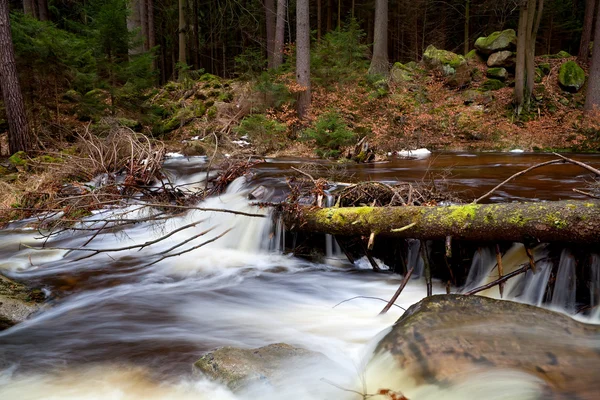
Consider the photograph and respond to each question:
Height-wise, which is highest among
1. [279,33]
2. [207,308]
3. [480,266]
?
[279,33]

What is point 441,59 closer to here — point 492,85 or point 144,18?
point 492,85

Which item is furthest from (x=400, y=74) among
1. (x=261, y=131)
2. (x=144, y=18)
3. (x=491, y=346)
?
(x=491, y=346)

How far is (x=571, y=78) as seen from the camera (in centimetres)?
1672

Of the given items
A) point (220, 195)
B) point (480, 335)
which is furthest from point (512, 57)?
point (480, 335)

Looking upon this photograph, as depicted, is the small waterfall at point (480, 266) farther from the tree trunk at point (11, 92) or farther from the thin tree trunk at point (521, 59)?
the thin tree trunk at point (521, 59)

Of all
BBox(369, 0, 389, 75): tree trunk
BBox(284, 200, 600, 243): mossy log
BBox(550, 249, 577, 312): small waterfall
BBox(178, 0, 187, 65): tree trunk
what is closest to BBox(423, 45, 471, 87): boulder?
BBox(369, 0, 389, 75): tree trunk

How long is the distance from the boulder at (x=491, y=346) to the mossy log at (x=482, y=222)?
660 millimetres

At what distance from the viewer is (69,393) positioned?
3.03 m

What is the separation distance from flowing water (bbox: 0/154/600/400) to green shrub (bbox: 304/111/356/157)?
4.00 meters

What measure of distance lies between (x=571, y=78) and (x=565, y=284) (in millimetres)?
16787

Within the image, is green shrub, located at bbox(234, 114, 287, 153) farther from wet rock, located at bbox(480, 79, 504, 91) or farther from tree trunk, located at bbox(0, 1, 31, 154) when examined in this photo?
wet rock, located at bbox(480, 79, 504, 91)

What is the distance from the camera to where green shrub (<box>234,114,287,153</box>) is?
1285 centimetres

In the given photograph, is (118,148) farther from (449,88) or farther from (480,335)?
(449,88)

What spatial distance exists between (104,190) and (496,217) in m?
6.79
